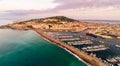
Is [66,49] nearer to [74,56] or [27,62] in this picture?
[74,56]

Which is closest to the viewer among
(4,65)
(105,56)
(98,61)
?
(4,65)

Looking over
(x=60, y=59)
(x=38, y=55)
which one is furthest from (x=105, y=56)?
(x=38, y=55)

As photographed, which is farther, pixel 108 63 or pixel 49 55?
pixel 49 55

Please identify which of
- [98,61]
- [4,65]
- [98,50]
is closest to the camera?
[4,65]

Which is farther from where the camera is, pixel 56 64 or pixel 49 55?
pixel 49 55

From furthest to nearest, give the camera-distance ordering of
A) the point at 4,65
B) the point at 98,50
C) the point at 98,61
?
the point at 98,50, the point at 98,61, the point at 4,65

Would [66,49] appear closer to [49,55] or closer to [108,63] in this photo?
[49,55]

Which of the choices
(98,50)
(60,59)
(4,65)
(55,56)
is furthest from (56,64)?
(98,50)

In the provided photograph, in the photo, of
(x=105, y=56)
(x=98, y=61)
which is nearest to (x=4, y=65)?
(x=98, y=61)

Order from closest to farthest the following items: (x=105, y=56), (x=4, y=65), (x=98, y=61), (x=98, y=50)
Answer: (x=4, y=65), (x=98, y=61), (x=105, y=56), (x=98, y=50)
